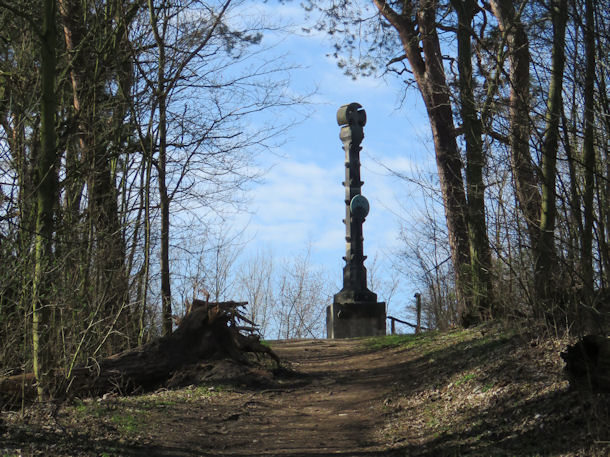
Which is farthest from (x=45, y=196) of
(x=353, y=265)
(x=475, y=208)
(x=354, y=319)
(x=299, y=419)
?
(x=353, y=265)

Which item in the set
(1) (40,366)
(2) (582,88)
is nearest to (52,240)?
(1) (40,366)

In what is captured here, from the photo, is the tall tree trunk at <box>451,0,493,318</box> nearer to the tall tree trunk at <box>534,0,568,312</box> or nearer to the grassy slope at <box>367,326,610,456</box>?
the grassy slope at <box>367,326,610,456</box>

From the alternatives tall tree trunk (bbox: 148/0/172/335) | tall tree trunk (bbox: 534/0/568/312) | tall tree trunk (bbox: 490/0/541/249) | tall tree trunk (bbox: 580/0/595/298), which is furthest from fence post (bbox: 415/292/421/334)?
tall tree trunk (bbox: 580/0/595/298)

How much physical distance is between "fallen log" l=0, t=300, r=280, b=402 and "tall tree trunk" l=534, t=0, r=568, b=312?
4739 millimetres

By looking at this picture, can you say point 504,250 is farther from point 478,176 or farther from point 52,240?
point 52,240

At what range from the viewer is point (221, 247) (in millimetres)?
14016

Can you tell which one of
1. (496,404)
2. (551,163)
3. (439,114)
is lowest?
(496,404)

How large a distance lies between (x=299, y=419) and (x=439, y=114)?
8.12 metres

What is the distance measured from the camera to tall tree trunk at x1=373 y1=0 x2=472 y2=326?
12.7 meters

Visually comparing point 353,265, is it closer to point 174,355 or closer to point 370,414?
point 174,355

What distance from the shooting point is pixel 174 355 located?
10773 mm

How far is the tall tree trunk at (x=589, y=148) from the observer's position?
22.0 feet

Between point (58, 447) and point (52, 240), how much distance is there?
2.46 metres

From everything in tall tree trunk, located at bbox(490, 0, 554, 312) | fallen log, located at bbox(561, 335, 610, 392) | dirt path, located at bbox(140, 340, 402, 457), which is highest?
tall tree trunk, located at bbox(490, 0, 554, 312)
